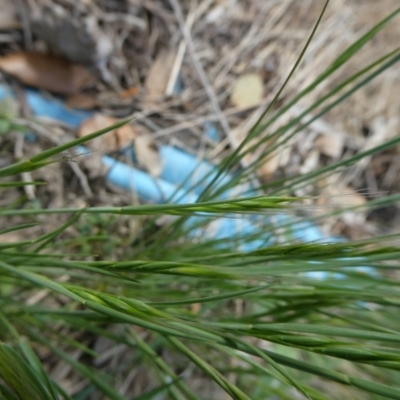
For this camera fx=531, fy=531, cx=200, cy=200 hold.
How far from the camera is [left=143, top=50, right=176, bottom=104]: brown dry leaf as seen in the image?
39.6 inches

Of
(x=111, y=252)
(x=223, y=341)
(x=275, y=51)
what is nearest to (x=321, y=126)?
(x=275, y=51)

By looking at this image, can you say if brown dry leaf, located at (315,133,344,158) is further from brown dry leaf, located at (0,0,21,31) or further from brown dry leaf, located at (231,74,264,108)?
brown dry leaf, located at (0,0,21,31)

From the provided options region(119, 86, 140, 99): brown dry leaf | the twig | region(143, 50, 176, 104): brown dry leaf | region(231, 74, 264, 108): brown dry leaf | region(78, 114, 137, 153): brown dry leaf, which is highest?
region(231, 74, 264, 108): brown dry leaf

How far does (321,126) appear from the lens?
1.20 metres

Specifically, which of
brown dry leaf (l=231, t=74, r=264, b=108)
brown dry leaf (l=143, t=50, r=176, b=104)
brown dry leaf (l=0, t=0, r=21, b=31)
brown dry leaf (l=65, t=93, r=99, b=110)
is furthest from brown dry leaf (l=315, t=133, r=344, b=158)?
brown dry leaf (l=0, t=0, r=21, b=31)

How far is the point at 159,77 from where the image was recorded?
1022mm

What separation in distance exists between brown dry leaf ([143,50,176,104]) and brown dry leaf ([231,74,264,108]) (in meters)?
0.15

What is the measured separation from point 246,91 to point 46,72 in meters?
0.42

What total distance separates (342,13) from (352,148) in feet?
1.07

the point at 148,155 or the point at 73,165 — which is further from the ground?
the point at 148,155

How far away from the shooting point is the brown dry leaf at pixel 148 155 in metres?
0.92

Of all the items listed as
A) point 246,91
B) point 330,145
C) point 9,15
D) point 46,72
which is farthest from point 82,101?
point 330,145

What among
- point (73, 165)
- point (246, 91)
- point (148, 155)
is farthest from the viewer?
point (246, 91)

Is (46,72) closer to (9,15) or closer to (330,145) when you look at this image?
(9,15)
